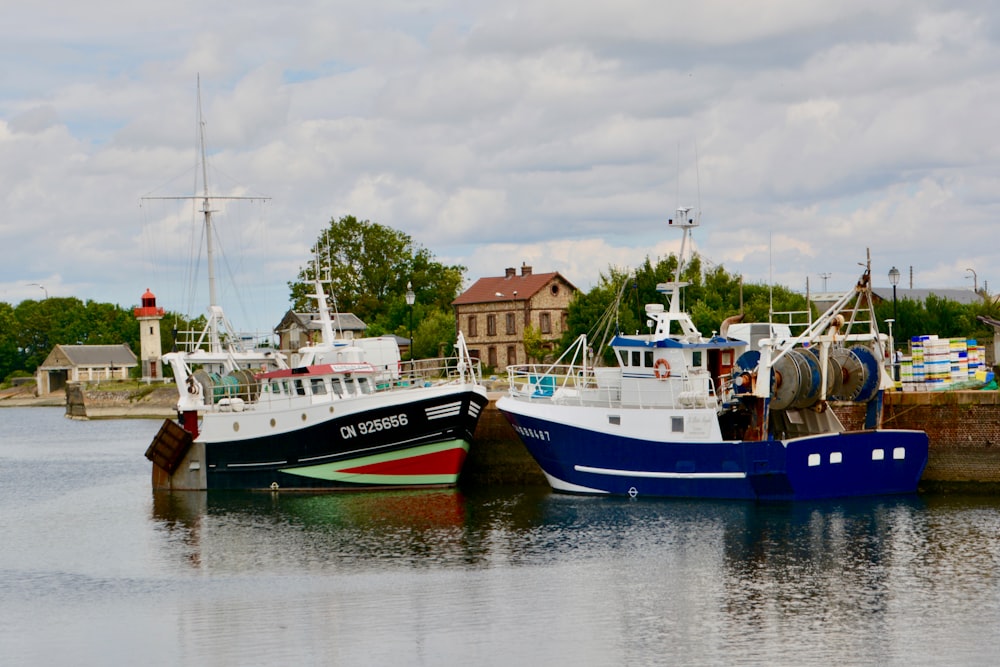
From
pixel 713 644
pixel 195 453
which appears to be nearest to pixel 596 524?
pixel 713 644

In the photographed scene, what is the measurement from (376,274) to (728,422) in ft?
287

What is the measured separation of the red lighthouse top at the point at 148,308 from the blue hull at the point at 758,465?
103 metres

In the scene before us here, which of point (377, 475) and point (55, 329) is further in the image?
point (55, 329)

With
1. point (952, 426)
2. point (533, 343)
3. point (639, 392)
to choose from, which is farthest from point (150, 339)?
point (952, 426)

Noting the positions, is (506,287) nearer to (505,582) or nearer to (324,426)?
(324,426)

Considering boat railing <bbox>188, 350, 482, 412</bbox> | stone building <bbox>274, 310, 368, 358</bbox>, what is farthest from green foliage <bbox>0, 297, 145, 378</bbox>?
boat railing <bbox>188, 350, 482, 412</bbox>

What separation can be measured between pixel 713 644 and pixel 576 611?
329 centimetres

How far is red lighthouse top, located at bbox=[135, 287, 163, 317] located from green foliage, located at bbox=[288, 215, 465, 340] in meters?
18.6

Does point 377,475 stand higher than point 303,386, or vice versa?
point 303,386

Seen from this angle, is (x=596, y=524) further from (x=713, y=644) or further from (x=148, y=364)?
(x=148, y=364)

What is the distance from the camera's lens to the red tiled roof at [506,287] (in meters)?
83.4

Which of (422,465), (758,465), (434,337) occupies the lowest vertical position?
(422,465)

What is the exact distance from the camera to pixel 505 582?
27.4 meters

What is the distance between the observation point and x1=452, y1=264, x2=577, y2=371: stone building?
83125 millimetres
